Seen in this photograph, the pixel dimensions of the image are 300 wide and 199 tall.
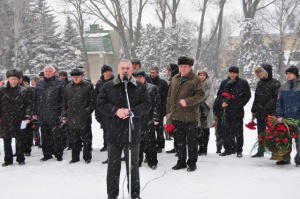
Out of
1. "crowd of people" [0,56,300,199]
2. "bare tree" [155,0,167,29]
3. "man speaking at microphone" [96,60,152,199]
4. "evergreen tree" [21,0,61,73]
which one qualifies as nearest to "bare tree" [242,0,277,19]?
"bare tree" [155,0,167,29]

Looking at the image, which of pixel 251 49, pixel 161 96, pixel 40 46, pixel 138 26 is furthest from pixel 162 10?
pixel 161 96

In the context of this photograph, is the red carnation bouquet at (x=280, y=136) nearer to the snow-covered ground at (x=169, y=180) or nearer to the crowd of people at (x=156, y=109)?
the crowd of people at (x=156, y=109)

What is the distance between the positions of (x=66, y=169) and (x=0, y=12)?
32.6 meters

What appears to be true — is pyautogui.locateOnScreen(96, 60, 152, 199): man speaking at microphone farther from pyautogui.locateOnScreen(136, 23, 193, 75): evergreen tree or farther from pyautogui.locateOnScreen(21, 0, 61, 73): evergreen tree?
pyautogui.locateOnScreen(21, 0, 61, 73): evergreen tree

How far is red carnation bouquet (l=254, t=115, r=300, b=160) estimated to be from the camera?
670 cm

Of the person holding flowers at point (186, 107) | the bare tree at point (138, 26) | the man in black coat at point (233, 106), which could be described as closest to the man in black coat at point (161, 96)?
the man in black coat at point (233, 106)

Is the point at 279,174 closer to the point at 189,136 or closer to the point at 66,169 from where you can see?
the point at 189,136

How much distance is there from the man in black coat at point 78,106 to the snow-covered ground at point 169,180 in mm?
595

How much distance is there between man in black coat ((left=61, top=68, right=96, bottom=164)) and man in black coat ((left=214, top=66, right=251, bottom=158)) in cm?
287

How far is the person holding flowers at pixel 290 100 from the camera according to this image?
6.77 metres

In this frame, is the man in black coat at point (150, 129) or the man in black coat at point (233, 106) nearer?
the man in black coat at point (150, 129)

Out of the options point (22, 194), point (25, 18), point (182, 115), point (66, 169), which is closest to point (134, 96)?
point (182, 115)

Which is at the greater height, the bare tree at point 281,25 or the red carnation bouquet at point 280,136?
the bare tree at point 281,25

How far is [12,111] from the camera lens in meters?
7.25
